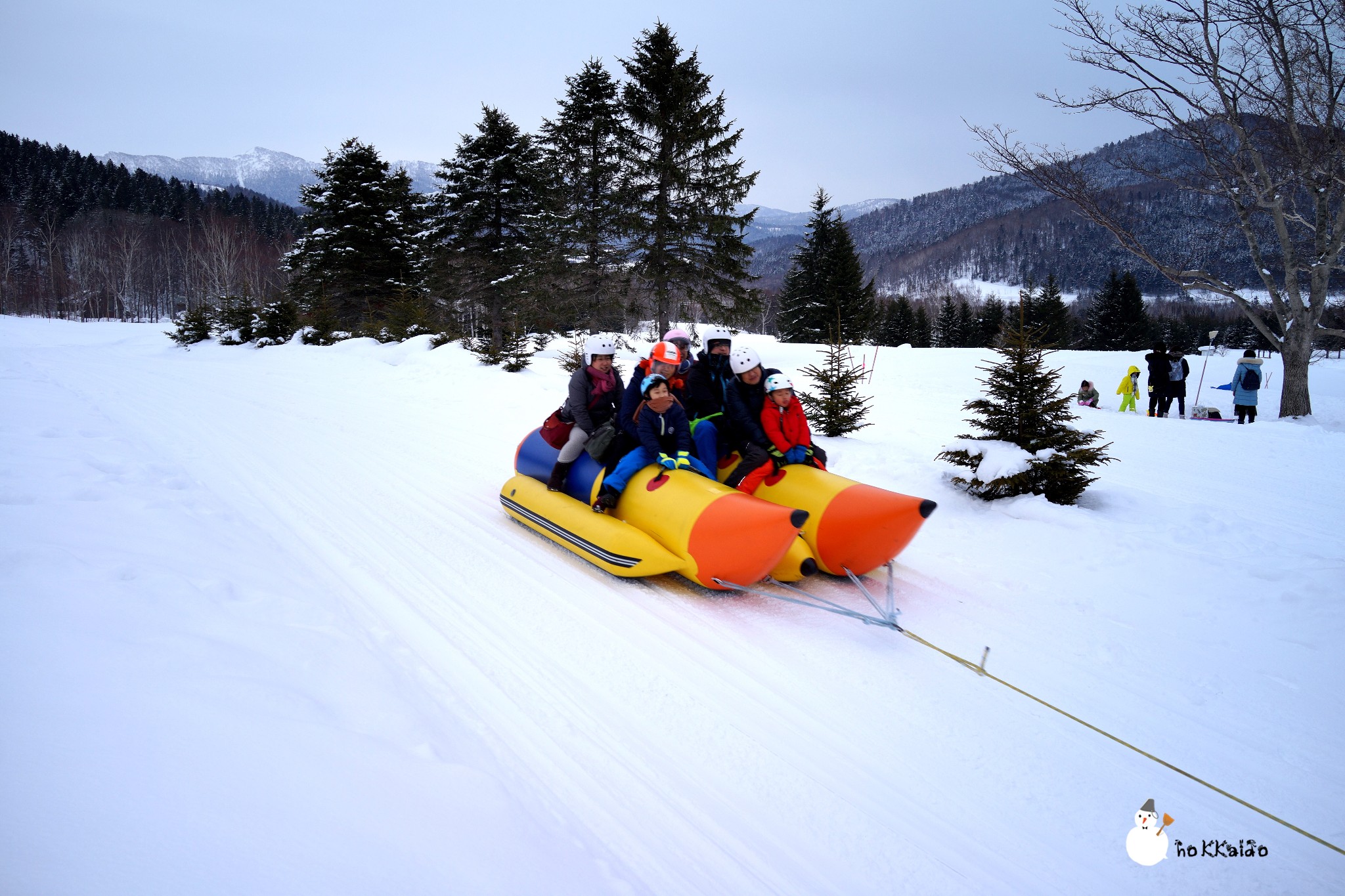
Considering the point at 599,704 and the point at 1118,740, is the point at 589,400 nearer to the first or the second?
the point at 599,704

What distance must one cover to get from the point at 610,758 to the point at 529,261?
1959 cm

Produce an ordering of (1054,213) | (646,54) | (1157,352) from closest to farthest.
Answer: (1157,352) < (646,54) < (1054,213)

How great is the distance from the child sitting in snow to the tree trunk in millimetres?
11420

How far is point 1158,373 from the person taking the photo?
1316cm

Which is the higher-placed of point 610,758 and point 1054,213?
point 1054,213

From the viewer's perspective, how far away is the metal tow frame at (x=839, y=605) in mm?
3895

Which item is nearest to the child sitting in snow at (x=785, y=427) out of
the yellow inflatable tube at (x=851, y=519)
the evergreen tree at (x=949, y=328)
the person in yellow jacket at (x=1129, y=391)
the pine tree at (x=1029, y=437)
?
the yellow inflatable tube at (x=851, y=519)

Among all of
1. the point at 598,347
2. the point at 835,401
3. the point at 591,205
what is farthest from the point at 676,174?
the point at 598,347

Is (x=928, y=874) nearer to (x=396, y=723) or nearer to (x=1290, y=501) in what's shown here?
(x=396, y=723)

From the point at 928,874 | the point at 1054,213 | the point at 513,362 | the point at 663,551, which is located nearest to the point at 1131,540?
the point at 663,551

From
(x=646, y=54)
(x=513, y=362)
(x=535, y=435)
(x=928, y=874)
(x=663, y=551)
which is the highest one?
(x=646, y=54)

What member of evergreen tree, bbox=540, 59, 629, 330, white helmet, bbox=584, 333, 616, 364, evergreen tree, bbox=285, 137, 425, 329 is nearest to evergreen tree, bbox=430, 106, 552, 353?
evergreen tree, bbox=540, 59, 629, 330

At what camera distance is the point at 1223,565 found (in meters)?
5.10

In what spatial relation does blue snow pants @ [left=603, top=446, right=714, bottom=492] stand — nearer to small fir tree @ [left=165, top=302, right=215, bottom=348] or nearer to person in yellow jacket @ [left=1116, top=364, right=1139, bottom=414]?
person in yellow jacket @ [left=1116, top=364, right=1139, bottom=414]
